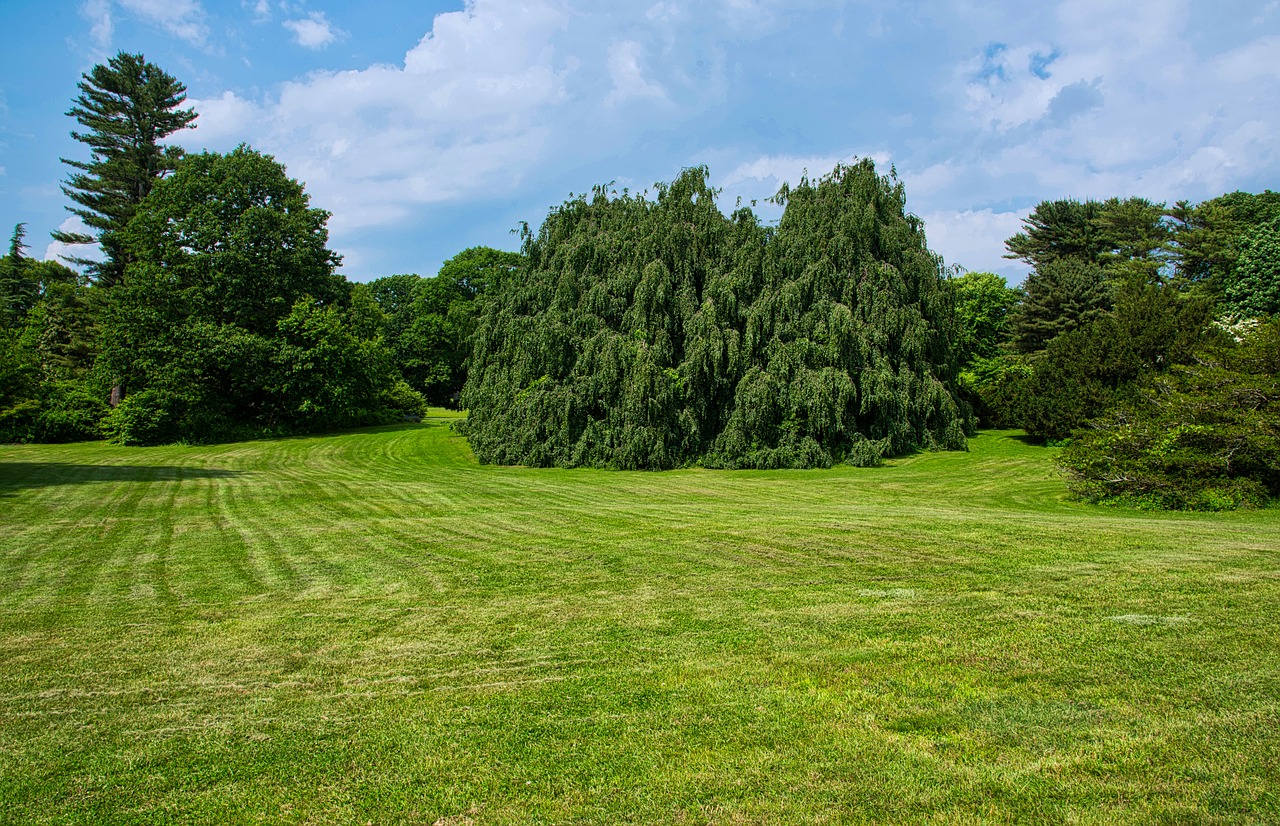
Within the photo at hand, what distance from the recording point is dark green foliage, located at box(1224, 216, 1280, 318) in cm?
3334

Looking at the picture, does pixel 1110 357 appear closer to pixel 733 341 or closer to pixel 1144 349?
pixel 1144 349

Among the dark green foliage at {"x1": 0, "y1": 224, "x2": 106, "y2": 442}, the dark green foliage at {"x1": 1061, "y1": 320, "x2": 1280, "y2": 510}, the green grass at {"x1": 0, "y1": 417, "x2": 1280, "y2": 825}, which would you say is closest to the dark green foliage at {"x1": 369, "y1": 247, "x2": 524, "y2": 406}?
the dark green foliage at {"x1": 0, "y1": 224, "x2": 106, "y2": 442}

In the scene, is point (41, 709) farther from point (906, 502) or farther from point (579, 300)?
point (579, 300)

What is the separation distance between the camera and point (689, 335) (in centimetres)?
2381

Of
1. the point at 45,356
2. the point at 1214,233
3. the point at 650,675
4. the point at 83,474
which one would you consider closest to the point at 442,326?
the point at 45,356

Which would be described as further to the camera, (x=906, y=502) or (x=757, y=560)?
(x=906, y=502)

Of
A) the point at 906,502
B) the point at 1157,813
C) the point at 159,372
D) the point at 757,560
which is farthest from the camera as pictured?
the point at 159,372

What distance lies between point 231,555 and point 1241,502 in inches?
637

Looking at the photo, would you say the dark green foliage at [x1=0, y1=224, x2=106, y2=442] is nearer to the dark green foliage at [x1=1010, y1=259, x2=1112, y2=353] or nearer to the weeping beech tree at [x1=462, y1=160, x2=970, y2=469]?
the weeping beech tree at [x1=462, y1=160, x2=970, y2=469]

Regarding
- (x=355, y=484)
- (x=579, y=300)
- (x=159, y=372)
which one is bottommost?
(x=355, y=484)

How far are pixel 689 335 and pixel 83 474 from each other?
17.2 meters

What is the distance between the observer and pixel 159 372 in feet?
104

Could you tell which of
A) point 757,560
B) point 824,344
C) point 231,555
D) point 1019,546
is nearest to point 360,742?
point 757,560

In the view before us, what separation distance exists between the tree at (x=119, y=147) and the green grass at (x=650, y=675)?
1466 inches
